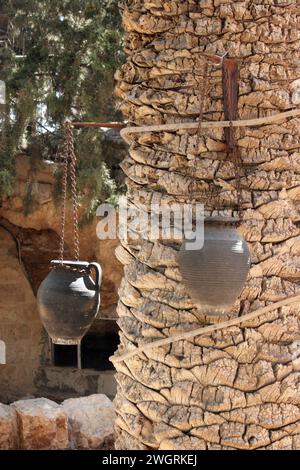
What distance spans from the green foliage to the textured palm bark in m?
5.65

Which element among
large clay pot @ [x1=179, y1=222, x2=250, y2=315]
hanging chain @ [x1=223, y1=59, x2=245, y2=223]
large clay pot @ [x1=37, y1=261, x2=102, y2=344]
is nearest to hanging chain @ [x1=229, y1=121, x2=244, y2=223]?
hanging chain @ [x1=223, y1=59, x2=245, y2=223]

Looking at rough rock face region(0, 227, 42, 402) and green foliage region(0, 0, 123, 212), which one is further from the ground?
green foliage region(0, 0, 123, 212)

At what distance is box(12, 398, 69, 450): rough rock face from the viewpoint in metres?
6.32

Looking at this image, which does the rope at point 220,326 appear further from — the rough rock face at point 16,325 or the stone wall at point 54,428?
the rough rock face at point 16,325

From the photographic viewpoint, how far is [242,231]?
140 inches

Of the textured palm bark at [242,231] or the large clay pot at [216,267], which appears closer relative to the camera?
the large clay pot at [216,267]

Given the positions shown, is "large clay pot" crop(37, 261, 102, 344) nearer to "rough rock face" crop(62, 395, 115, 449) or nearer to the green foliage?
"rough rock face" crop(62, 395, 115, 449)

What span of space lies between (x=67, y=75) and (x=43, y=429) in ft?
15.2

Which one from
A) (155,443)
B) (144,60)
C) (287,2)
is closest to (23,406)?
(155,443)

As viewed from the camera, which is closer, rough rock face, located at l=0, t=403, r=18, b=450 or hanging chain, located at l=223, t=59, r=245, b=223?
hanging chain, located at l=223, t=59, r=245, b=223

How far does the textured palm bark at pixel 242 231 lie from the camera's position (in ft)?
11.3

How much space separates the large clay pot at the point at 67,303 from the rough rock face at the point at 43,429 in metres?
2.57

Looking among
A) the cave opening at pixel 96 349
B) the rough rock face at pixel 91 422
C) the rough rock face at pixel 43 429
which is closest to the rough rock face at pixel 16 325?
the cave opening at pixel 96 349

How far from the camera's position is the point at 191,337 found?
3.50 metres
